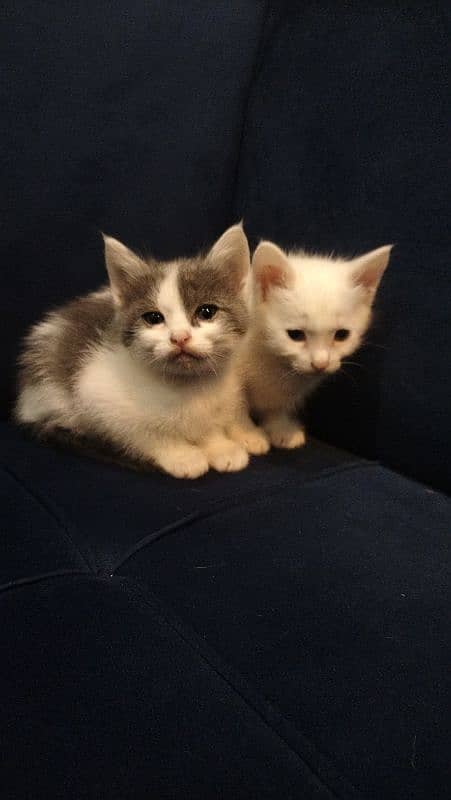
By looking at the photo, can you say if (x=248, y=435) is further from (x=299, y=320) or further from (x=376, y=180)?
(x=376, y=180)

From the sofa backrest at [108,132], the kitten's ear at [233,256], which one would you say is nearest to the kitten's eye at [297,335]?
the kitten's ear at [233,256]

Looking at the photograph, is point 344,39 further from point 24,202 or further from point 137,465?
point 137,465

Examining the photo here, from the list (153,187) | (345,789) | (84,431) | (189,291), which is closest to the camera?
(345,789)

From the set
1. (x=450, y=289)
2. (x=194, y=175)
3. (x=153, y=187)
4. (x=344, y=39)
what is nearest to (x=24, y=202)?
(x=153, y=187)

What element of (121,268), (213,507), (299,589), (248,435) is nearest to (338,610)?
(299,589)

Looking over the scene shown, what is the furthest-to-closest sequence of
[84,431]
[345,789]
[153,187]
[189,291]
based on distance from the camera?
[153,187] → [84,431] → [189,291] → [345,789]

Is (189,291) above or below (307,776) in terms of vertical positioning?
above
